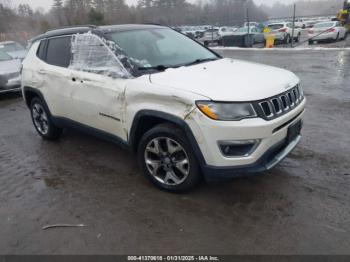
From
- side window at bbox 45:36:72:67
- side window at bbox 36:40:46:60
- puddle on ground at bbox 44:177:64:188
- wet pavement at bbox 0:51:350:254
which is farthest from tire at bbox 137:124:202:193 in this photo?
side window at bbox 36:40:46:60

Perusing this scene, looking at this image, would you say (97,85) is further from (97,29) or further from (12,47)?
(12,47)

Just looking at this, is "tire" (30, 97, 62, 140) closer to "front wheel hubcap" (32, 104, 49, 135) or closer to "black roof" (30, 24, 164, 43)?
"front wheel hubcap" (32, 104, 49, 135)

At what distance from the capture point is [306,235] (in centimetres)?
275

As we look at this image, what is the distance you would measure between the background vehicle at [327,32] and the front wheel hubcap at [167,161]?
70.4ft

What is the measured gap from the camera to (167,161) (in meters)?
3.36

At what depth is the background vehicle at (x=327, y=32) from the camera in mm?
21438

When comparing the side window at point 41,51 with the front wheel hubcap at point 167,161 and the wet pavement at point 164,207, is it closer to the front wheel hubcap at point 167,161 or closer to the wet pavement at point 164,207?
the wet pavement at point 164,207

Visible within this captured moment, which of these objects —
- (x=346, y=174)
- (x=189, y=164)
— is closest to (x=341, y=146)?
(x=346, y=174)

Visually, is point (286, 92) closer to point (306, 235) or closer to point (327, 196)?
point (327, 196)

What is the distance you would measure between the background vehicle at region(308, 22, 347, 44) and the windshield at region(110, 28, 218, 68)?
20.1m

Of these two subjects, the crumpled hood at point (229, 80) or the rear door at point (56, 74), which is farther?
the rear door at point (56, 74)

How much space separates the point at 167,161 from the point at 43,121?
2.80 meters

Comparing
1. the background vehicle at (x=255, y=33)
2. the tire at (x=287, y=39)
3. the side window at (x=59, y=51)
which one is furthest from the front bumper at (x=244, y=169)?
the tire at (x=287, y=39)

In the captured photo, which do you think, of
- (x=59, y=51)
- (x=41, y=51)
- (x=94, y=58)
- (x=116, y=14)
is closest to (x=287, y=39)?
(x=41, y=51)
